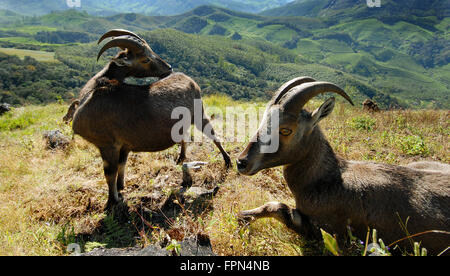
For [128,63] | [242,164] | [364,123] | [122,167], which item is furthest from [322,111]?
[364,123]

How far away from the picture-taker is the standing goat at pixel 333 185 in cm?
271

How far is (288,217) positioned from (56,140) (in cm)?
666

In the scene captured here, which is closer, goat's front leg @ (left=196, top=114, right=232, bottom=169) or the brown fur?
the brown fur

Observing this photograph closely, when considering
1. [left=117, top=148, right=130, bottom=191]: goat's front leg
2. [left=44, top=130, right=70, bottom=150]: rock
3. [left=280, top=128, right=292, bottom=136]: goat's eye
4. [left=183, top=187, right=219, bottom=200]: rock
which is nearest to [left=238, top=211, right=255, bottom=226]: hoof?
[left=183, top=187, right=219, bottom=200]: rock

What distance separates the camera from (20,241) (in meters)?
3.27

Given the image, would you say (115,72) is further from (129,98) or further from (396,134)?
(396,134)

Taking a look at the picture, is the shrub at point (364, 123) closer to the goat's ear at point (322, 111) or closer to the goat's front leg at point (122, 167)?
the goat's ear at point (322, 111)

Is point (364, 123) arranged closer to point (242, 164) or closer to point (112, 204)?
point (242, 164)

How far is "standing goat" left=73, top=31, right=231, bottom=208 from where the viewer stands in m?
3.85

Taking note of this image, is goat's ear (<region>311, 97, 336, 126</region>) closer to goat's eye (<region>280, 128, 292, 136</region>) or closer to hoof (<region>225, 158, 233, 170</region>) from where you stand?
goat's eye (<region>280, 128, 292, 136</region>)

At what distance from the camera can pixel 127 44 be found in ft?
13.8

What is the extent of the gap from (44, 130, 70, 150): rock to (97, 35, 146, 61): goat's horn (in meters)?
3.75

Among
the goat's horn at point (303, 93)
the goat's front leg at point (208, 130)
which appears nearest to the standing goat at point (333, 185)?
the goat's horn at point (303, 93)

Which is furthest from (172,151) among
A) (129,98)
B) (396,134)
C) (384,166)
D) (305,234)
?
(396,134)
